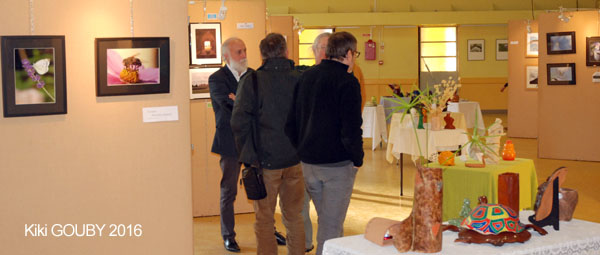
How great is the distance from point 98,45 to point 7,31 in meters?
0.51

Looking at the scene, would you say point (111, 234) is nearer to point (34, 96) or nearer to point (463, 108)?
point (34, 96)

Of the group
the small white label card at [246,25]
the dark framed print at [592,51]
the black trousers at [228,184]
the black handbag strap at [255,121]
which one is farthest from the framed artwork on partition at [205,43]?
the dark framed print at [592,51]

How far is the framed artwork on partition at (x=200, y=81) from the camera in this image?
6.65m

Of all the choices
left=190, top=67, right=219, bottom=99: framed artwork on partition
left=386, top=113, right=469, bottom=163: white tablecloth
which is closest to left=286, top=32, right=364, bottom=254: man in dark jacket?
left=190, top=67, right=219, bottom=99: framed artwork on partition

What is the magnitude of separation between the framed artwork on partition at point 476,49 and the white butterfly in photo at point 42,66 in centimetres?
1762

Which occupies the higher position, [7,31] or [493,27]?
[493,27]

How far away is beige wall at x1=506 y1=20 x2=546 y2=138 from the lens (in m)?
13.6

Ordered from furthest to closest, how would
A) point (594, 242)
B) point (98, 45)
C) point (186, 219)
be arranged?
point (186, 219)
point (98, 45)
point (594, 242)

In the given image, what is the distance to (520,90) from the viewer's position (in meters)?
13.8

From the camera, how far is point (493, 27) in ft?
66.4

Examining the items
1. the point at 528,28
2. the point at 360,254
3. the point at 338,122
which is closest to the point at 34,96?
the point at 338,122

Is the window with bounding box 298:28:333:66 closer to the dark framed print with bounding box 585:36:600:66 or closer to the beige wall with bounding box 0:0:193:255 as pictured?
the dark framed print with bounding box 585:36:600:66

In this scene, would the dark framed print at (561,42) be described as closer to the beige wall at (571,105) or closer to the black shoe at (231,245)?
the beige wall at (571,105)

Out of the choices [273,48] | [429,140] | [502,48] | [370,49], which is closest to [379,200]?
[429,140]
